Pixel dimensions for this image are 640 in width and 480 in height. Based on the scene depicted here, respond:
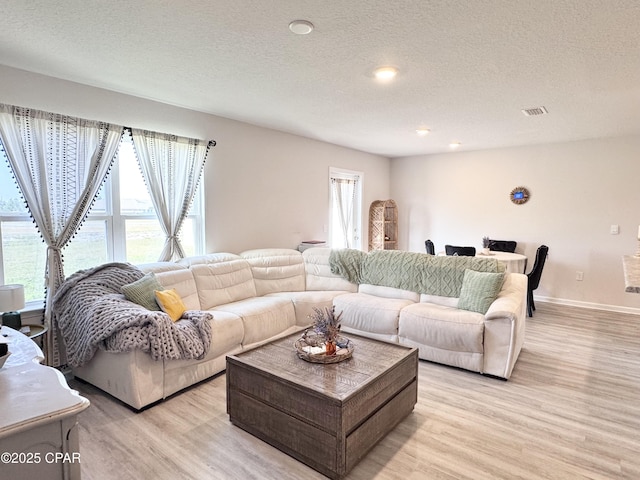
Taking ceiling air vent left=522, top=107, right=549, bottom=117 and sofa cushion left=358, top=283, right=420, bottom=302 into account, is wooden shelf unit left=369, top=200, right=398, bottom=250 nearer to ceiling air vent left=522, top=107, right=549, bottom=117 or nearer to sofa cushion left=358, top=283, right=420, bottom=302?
sofa cushion left=358, top=283, right=420, bottom=302

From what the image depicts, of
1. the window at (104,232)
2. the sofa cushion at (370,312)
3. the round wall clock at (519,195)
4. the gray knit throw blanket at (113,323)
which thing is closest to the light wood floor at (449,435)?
the gray knit throw blanket at (113,323)

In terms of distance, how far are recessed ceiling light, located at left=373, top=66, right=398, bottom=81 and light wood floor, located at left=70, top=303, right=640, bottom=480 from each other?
8.21 ft

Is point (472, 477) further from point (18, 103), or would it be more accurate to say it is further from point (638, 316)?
point (638, 316)

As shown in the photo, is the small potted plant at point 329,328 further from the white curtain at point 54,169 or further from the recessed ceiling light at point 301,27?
the white curtain at point 54,169

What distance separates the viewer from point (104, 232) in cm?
351

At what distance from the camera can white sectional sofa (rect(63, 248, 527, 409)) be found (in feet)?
9.04

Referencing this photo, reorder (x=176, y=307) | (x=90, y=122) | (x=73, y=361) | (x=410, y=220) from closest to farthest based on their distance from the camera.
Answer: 1. (x=73, y=361)
2. (x=176, y=307)
3. (x=90, y=122)
4. (x=410, y=220)

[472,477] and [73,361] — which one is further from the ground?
[73,361]

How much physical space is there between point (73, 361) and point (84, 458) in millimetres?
933

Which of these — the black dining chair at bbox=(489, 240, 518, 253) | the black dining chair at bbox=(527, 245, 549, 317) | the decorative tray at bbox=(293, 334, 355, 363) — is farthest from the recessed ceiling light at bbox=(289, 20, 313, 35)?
the black dining chair at bbox=(489, 240, 518, 253)

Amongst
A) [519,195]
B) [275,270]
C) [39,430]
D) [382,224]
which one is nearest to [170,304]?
[275,270]

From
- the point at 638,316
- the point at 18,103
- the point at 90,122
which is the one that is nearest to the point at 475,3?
the point at 90,122

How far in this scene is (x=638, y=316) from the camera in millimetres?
5098

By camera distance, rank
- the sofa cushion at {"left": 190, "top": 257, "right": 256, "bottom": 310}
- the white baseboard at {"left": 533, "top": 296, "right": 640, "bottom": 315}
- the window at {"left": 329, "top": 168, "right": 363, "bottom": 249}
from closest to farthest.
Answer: the sofa cushion at {"left": 190, "top": 257, "right": 256, "bottom": 310}, the white baseboard at {"left": 533, "top": 296, "right": 640, "bottom": 315}, the window at {"left": 329, "top": 168, "right": 363, "bottom": 249}
